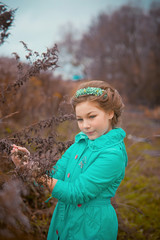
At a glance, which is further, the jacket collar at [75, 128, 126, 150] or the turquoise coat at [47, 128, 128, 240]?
the jacket collar at [75, 128, 126, 150]

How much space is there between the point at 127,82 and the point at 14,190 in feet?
55.2

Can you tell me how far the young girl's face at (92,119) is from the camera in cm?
173

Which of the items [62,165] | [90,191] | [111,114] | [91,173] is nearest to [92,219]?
[90,191]

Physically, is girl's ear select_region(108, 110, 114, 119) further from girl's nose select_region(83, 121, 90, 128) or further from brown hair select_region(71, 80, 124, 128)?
girl's nose select_region(83, 121, 90, 128)

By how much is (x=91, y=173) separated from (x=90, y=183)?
0.07 meters

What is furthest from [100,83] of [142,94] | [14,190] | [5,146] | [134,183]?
[142,94]

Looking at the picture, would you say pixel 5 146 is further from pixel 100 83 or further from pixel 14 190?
pixel 100 83

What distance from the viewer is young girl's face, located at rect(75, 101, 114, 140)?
5.67 ft

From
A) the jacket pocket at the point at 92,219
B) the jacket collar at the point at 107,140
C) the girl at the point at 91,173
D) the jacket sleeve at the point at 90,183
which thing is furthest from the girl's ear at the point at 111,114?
the jacket pocket at the point at 92,219

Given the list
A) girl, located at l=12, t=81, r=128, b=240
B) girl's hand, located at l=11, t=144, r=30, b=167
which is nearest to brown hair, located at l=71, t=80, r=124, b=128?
girl, located at l=12, t=81, r=128, b=240

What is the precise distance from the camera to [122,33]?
1752 centimetres

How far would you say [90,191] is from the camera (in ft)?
5.12

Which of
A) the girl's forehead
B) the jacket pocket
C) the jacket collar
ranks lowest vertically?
→ the jacket pocket

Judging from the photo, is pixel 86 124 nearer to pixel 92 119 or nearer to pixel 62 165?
pixel 92 119
